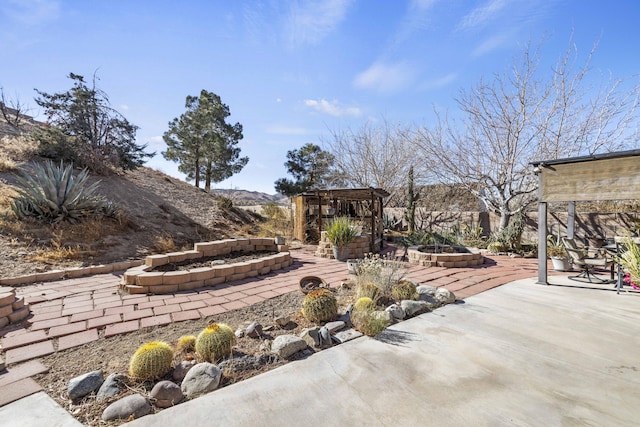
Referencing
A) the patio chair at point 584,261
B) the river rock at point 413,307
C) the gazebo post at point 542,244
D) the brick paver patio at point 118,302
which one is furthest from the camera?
the patio chair at point 584,261

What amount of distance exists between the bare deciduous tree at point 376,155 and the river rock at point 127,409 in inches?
503

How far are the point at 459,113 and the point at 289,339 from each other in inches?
399

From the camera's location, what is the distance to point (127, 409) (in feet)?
5.63

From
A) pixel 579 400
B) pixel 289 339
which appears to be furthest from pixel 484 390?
pixel 289 339

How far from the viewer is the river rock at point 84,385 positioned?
185cm

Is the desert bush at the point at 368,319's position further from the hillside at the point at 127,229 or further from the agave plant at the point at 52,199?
the agave plant at the point at 52,199

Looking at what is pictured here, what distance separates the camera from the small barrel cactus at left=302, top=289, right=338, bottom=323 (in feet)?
9.87

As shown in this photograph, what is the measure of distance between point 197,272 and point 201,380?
2.65m

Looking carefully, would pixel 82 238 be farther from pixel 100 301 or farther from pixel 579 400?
pixel 579 400

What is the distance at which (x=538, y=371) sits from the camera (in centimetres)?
219

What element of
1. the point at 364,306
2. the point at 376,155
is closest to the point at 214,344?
the point at 364,306

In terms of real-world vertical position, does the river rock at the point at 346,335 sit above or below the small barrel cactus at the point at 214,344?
below

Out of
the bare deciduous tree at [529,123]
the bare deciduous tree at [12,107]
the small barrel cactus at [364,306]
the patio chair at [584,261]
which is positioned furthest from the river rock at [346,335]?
the bare deciduous tree at [12,107]

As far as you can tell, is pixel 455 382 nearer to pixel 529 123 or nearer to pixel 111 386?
pixel 111 386
